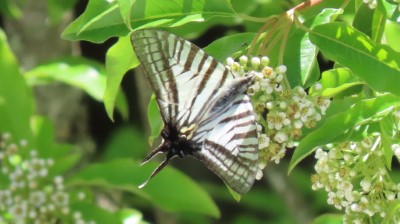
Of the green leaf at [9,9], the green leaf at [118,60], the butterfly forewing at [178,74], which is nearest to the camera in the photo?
the butterfly forewing at [178,74]

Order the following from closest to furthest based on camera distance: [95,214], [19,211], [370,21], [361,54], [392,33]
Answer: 1. [361,54]
2. [370,21]
3. [392,33]
4. [19,211]
5. [95,214]

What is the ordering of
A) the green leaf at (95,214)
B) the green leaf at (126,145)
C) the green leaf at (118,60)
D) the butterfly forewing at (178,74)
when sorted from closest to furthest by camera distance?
the butterfly forewing at (178,74), the green leaf at (118,60), the green leaf at (95,214), the green leaf at (126,145)

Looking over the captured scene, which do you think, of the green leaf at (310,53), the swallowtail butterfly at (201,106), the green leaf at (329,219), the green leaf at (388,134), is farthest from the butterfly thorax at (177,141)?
the green leaf at (329,219)

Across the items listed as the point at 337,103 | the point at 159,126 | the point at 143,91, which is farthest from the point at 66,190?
the point at 337,103

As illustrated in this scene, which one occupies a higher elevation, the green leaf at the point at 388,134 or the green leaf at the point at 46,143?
the green leaf at the point at 388,134

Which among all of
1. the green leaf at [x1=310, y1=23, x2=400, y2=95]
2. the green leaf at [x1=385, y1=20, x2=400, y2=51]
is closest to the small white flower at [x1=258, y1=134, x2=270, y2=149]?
the green leaf at [x1=310, y1=23, x2=400, y2=95]

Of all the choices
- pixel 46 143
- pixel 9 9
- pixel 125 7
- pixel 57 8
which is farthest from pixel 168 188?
pixel 125 7

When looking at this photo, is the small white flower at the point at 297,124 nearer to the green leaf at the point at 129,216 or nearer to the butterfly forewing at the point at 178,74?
the butterfly forewing at the point at 178,74

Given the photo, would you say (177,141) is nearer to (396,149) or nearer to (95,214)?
(396,149)
